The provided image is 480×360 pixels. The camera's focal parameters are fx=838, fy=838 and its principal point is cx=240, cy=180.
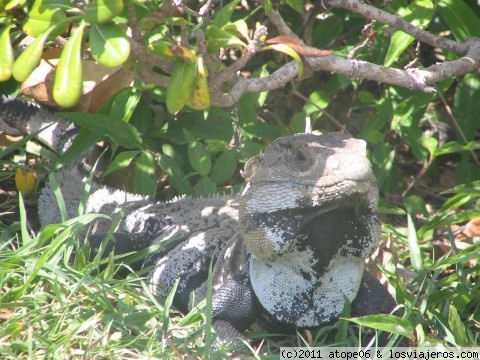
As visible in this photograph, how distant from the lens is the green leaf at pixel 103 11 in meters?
2.92

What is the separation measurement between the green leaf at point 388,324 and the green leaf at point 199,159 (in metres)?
1.63

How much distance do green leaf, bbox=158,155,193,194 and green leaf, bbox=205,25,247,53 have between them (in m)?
1.47

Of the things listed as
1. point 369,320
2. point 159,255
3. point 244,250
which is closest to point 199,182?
point 159,255

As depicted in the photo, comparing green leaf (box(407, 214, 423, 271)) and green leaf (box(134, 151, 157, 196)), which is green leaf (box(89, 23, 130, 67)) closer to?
green leaf (box(134, 151, 157, 196))

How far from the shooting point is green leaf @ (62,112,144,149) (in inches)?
172

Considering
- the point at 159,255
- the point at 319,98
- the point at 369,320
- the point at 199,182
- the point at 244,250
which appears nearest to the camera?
the point at 369,320

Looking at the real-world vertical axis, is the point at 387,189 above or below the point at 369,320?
below

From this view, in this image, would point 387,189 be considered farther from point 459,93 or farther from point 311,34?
point 311,34

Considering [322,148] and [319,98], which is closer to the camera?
[322,148]

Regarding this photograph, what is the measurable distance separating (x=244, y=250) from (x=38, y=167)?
1608 mm

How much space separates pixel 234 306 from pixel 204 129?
1.42 meters

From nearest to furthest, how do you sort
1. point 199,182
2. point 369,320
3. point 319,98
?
1. point 369,320
2. point 199,182
3. point 319,98

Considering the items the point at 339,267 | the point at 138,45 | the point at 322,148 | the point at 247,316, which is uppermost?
the point at 138,45

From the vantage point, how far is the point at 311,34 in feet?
17.4
